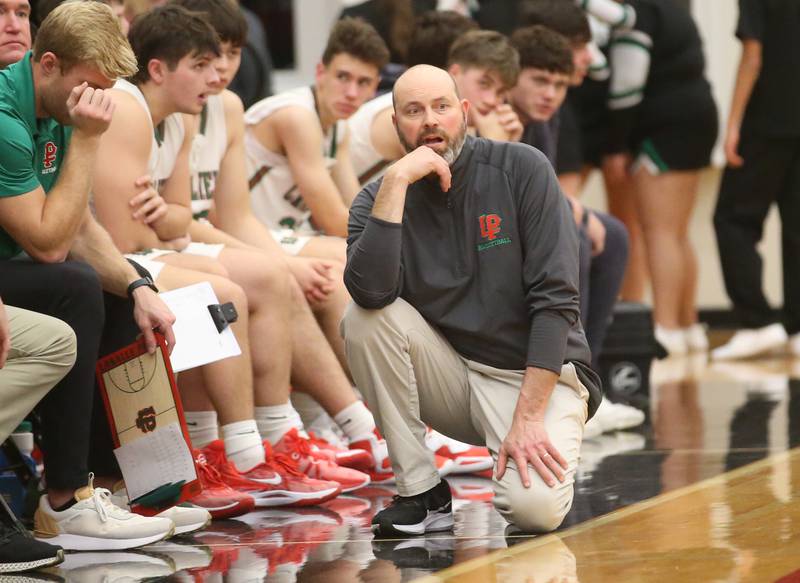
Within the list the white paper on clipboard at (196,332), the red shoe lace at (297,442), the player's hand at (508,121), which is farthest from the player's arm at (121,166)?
the player's hand at (508,121)

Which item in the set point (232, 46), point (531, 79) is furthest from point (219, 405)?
point (531, 79)

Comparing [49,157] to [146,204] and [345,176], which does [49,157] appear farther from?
[345,176]

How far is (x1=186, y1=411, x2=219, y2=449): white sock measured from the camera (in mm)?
3787

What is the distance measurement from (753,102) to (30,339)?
4.80 metres

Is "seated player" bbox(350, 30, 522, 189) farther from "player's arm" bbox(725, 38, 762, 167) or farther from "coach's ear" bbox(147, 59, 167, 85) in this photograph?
"player's arm" bbox(725, 38, 762, 167)

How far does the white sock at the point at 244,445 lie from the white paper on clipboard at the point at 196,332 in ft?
0.88

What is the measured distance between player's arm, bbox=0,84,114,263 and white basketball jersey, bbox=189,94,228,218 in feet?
3.21

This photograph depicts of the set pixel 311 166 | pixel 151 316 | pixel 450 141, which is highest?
pixel 450 141

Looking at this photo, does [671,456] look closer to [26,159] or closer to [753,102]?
[26,159]

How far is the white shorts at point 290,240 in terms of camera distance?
4.47m

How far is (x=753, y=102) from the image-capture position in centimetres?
704

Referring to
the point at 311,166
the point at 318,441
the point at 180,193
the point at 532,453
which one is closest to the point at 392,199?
the point at 532,453

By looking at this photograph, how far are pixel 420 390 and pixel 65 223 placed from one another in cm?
83

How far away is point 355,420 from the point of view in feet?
13.5
